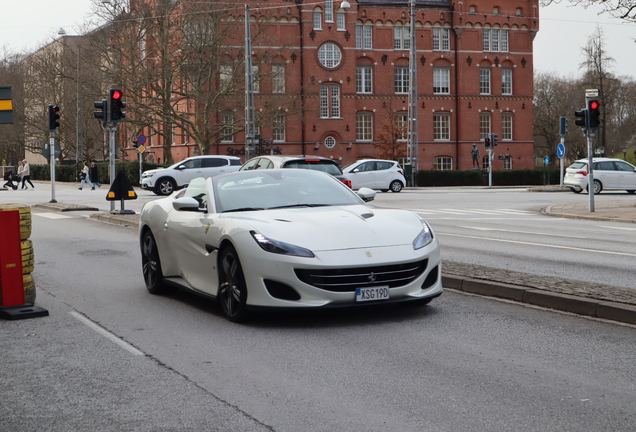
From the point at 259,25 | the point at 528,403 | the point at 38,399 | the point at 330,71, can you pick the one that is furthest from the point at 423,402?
the point at 330,71

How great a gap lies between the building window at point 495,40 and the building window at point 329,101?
533 inches

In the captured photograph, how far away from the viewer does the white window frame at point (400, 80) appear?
2714 inches

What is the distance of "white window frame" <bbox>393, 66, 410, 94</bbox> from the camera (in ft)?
226

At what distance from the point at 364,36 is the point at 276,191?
6132 cm

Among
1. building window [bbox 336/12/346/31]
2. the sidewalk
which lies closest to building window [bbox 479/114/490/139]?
building window [bbox 336/12/346/31]

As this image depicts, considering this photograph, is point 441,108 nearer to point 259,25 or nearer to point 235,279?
point 259,25

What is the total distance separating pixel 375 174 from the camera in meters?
39.7

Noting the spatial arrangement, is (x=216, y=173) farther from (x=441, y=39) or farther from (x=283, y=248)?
(x=441, y=39)

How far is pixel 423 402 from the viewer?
16.2 feet

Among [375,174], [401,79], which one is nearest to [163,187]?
[375,174]

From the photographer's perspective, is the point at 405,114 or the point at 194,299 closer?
the point at 194,299

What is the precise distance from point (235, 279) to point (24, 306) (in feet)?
7.64

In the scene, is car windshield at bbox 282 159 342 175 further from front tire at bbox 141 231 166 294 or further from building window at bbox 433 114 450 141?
building window at bbox 433 114 450 141

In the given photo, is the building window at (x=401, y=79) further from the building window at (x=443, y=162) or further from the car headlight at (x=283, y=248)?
the car headlight at (x=283, y=248)
